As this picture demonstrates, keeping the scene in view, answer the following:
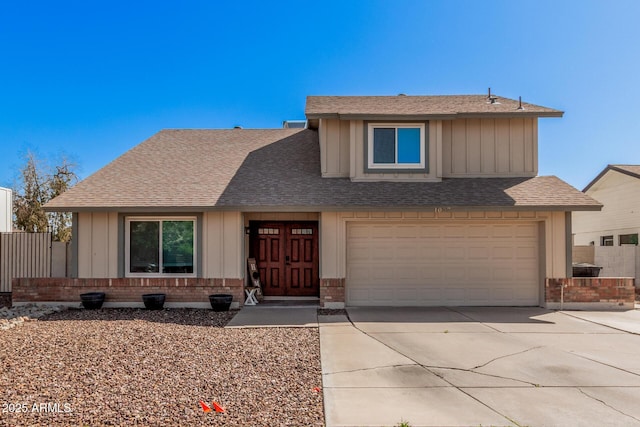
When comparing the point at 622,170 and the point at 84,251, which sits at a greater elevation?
the point at 622,170

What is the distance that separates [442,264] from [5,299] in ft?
41.3

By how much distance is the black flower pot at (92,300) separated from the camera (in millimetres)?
10234

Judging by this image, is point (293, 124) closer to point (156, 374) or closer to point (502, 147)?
point (502, 147)

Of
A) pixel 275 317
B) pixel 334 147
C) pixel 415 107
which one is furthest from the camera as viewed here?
pixel 415 107

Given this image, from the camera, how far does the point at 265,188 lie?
11078 mm

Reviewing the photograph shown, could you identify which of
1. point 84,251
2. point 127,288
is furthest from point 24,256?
point 127,288

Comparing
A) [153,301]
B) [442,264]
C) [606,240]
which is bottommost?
[153,301]

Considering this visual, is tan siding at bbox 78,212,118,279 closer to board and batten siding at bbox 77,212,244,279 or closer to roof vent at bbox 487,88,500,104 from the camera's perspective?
board and batten siding at bbox 77,212,244,279

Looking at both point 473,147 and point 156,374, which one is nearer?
point 156,374

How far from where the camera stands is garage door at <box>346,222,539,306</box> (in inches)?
428

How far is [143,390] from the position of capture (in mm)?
4887

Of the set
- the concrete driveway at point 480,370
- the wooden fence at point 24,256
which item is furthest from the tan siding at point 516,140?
the wooden fence at point 24,256

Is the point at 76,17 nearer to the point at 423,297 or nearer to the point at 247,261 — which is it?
the point at 247,261

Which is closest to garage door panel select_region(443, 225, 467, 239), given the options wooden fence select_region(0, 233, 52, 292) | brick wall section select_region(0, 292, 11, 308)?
wooden fence select_region(0, 233, 52, 292)
